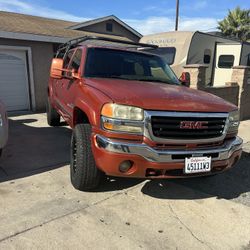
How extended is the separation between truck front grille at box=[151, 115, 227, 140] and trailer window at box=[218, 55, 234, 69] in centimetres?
921

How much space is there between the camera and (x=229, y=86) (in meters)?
9.91

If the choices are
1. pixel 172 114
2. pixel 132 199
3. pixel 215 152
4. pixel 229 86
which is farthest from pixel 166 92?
pixel 229 86

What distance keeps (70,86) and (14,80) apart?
6514 mm

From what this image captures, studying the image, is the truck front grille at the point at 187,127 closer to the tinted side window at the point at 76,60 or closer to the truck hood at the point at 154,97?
the truck hood at the point at 154,97

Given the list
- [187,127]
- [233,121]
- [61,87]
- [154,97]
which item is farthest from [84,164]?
[61,87]

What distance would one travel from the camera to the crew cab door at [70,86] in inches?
184

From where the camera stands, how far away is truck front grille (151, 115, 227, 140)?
332 cm

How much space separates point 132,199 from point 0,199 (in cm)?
168

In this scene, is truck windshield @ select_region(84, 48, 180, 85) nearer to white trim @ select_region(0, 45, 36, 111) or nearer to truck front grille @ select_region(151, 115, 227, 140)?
truck front grille @ select_region(151, 115, 227, 140)

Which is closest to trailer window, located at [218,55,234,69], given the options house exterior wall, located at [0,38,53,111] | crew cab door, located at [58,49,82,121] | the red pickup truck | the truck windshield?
house exterior wall, located at [0,38,53,111]

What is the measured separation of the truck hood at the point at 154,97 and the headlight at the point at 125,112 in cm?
5

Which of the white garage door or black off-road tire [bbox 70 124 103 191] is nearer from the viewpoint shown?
black off-road tire [bbox 70 124 103 191]

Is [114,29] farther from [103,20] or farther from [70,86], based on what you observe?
[70,86]

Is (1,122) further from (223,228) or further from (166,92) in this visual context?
(223,228)
